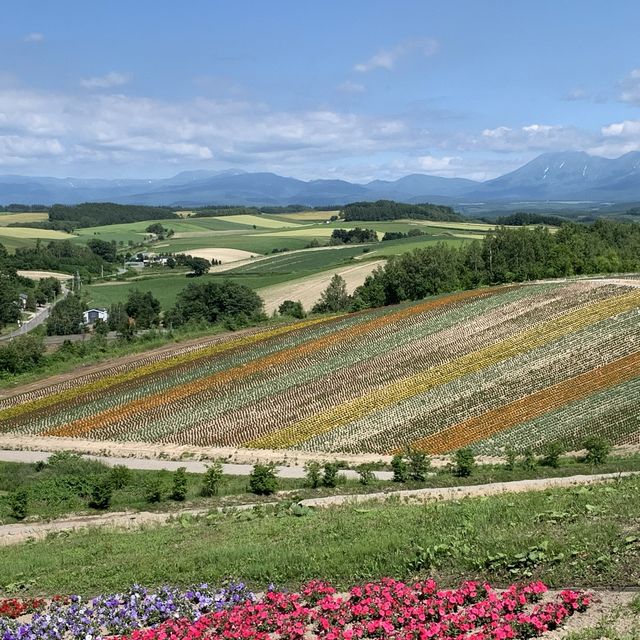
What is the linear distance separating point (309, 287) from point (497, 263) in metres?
30.9

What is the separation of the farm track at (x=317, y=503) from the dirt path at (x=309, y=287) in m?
73.1

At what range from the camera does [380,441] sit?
3688cm

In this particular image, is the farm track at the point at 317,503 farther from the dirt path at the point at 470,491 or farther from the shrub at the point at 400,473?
the shrub at the point at 400,473

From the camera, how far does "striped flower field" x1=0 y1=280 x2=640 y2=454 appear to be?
123 feet

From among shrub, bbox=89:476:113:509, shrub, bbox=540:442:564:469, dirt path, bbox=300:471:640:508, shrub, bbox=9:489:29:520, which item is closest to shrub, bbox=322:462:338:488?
dirt path, bbox=300:471:640:508

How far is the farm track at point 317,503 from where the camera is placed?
74.7 feet

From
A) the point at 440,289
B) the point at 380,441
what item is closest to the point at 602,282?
the point at 440,289

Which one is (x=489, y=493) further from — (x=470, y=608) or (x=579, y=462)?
(x=470, y=608)

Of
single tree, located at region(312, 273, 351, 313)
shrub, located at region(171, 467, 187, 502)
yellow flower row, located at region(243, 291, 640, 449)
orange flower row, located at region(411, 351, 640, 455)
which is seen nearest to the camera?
shrub, located at region(171, 467, 187, 502)

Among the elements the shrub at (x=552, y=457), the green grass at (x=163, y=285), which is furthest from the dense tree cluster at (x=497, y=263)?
the shrub at (x=552, y=457)

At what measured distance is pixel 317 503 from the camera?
78.6ft

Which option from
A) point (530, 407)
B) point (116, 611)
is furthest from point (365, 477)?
point (116, 611)

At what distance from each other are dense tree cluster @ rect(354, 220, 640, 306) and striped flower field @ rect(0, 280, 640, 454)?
23662mm

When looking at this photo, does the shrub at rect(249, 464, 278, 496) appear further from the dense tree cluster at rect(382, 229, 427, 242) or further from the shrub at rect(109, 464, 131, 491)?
the dense tree cluster at rect(382, 229, 427, 242)
